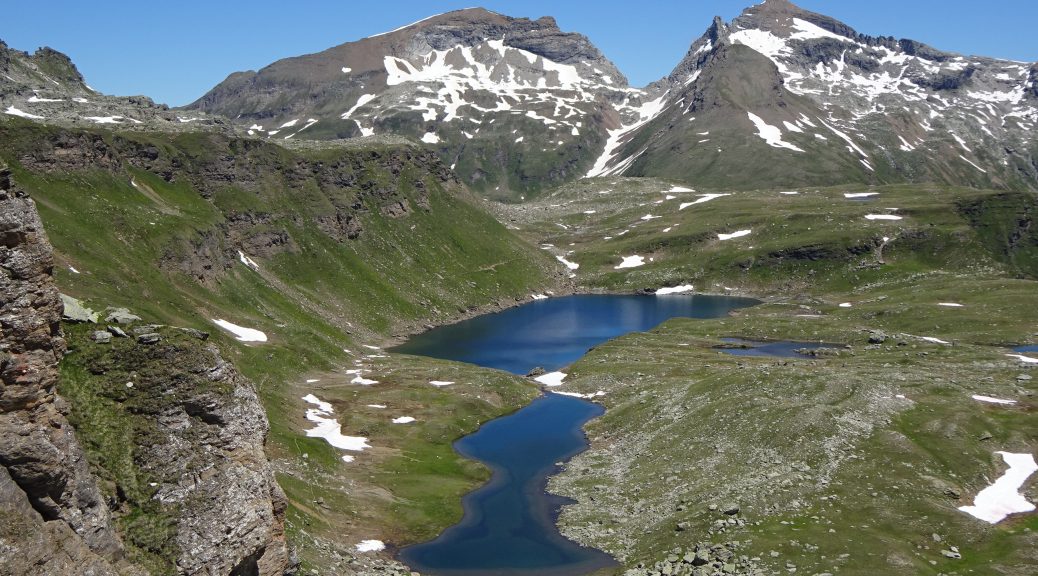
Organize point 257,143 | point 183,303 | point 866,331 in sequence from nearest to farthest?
point 183,303
point 866,331
point 257,143

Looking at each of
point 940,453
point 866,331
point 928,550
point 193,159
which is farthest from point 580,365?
point 193,159

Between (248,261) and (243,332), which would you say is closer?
(243,332)

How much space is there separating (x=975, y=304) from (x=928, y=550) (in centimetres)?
13314

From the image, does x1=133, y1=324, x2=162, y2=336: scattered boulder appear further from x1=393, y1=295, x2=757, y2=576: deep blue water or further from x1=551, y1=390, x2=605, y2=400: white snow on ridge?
x1=551, y1=390, x2=605, y2=400: white snow on ridge

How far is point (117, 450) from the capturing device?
30672 millimetres

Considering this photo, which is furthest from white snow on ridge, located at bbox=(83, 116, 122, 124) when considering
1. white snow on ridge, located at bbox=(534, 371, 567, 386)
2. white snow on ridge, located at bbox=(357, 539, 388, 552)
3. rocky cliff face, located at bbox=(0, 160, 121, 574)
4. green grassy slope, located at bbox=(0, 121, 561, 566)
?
rocky cliff face, located at bbox=(0, 160, 121, 574)

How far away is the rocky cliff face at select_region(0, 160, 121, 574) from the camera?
964 inches

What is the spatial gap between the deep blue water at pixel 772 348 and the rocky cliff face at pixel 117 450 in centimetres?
12179

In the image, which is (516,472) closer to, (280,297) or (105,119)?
(280,297)

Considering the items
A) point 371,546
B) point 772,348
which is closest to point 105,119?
point 371,546

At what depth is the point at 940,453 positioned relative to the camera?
71125 millimetres

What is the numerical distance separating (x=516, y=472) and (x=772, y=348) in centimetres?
8193

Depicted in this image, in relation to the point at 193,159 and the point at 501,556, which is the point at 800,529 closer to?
the point at 501,556

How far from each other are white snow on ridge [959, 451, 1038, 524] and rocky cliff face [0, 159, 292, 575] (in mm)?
54467
